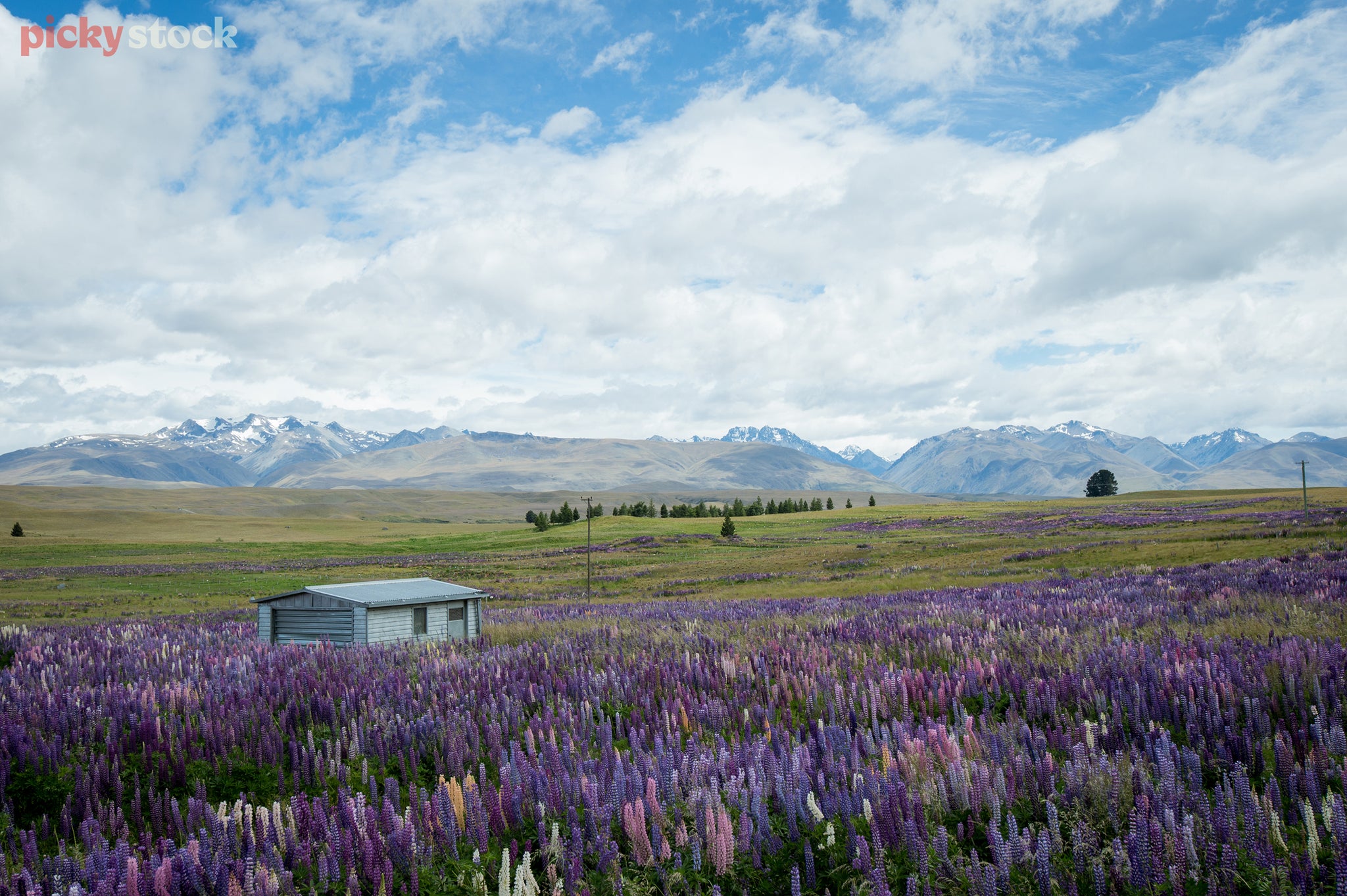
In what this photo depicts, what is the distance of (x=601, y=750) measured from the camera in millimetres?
6246

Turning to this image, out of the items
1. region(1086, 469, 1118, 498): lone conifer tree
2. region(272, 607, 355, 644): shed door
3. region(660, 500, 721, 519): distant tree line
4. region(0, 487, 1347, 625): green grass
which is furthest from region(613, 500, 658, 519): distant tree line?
region(272, 607, 355, 644): shed door

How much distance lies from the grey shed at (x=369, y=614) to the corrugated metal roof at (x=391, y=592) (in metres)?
0.02

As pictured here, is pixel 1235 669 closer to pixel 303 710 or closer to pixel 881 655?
pixel 881 655

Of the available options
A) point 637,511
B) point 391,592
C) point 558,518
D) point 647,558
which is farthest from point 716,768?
point 637,511

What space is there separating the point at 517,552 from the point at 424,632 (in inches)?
2408

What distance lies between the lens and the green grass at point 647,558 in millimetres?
34375

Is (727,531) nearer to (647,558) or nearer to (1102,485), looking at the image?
(647,558)

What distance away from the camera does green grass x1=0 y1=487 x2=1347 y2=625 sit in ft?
113

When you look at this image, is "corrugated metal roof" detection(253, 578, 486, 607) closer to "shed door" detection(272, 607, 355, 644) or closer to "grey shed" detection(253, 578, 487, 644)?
"grey shed" detection(253, 578, 487, 644)

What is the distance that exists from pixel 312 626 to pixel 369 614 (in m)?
2.51

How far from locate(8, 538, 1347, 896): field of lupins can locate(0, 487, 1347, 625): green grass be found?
21927 millimetres

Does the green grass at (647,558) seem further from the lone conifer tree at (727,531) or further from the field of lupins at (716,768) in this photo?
the field of lupins at (716,768)

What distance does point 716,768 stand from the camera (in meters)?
5.13

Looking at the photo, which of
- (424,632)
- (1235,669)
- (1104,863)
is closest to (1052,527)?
(424,632)
